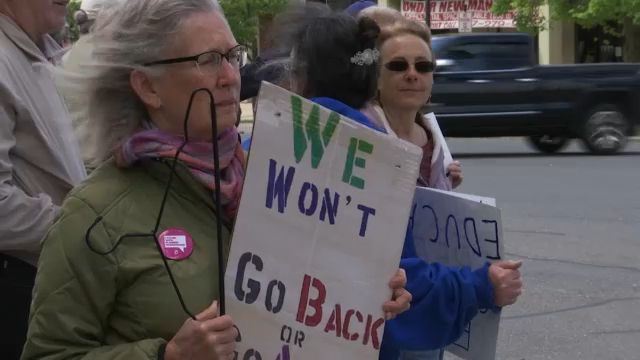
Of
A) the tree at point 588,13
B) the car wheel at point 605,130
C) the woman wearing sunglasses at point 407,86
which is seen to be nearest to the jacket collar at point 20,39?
the woman wearing sunglasses at point 407,86

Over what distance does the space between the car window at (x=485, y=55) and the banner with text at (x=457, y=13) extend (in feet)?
70.7

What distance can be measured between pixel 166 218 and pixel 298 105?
1.06ft

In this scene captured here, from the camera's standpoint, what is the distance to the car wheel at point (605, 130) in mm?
17484

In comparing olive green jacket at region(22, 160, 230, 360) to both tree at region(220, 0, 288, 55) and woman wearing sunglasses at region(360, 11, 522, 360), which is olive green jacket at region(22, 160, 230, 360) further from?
tree at region(220, 0, 288, 55)

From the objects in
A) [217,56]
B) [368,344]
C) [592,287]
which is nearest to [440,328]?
[368,344]

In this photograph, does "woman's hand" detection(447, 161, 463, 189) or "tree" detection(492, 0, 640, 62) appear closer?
"woman's hand" detection(447, 161, 463, 189)

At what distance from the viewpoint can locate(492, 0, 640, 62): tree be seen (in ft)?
104

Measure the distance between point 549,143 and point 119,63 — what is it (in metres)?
16.9

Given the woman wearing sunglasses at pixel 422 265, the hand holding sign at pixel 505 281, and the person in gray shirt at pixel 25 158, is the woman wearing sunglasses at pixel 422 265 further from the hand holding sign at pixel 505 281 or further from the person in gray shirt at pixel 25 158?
the person in gray shirt at pixel 25 158

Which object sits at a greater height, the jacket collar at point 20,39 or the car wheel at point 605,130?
the jacket collar at point 20,39

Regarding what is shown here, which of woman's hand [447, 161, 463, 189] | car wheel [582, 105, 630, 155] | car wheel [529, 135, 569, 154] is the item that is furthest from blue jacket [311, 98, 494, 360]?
car wheel [529, 135, 569, 154]

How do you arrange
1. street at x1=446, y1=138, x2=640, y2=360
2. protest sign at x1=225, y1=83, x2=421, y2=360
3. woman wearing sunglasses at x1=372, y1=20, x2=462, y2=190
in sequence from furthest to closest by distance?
1. street at x1=446, y1=138, x2=640, y2=360
2. woman wearing sunglasses at x1=372, y1=20, x2=462, y2=190
3. protest sign at x1=225, y1=83, x2=421, y2=360

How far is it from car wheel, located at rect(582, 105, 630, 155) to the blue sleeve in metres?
15.3

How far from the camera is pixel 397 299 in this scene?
→ 218 cm
